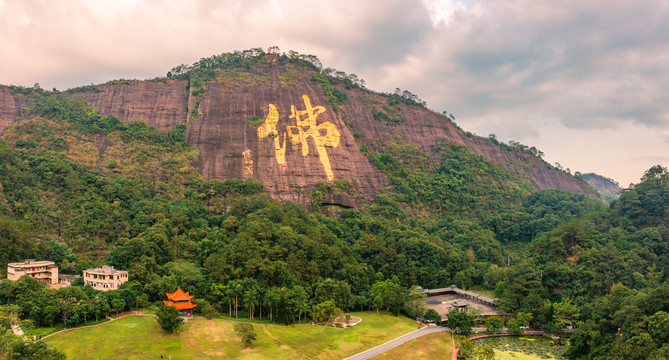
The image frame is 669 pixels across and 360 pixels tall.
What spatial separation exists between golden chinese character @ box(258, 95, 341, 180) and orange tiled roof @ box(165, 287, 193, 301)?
27743mm

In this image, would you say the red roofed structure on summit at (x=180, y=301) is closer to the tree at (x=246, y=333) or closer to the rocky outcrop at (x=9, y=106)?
the tree at (x=246, y=333)

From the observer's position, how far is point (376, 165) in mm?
66125

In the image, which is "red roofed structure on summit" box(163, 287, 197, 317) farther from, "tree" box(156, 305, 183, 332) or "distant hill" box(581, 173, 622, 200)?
"distant hill" box(581, 173, 622, 200)

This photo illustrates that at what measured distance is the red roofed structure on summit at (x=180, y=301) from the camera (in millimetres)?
33250

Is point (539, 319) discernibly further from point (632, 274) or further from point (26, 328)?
point (26, 328)

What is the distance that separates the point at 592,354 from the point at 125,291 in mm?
31973

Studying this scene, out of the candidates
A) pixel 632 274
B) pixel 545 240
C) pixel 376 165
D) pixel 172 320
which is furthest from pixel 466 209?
pixel 172 320

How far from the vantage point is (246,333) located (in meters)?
30.1

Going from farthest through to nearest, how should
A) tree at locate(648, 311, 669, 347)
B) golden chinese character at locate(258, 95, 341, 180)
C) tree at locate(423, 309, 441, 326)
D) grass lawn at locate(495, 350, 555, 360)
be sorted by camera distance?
golden chinese character at locate(258, 95, 341, 180)
tree at locate(423, 309, 441, 326)
grass lawn at locate(495, 350, 555, 360)
tree at locate(648, 311, 669, 347)

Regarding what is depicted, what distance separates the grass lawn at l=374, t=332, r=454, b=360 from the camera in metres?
31.2

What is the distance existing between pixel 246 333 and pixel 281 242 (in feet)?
40.3

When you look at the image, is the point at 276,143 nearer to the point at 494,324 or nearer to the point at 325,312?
the point at 325,312

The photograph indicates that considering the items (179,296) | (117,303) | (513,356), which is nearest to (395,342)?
(513,356)

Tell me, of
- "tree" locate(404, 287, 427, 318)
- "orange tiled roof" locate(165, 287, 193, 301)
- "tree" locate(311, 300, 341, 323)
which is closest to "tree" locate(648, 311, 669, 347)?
"tree" locate(404, 287, 427, 318)
